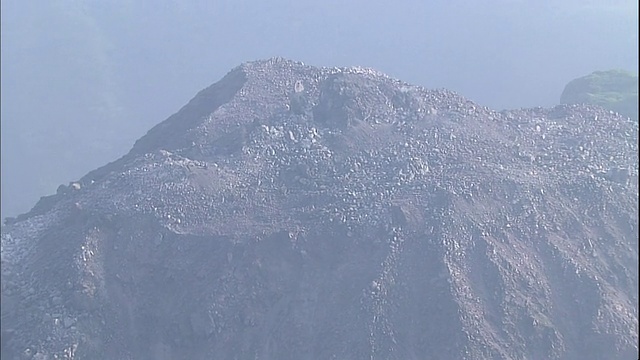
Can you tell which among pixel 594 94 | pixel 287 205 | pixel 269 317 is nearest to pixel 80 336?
pixel 269 317

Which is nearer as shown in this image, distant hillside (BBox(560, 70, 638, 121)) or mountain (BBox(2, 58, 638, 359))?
mountain (BBox(2, 58, 638, 359))

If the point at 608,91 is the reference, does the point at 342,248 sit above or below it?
below

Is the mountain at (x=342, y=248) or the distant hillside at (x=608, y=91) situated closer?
the mountain at (x=342, y=248)

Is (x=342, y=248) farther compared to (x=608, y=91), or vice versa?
(x=608, y=91)

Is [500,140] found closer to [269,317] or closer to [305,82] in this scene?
[305,82]
